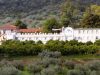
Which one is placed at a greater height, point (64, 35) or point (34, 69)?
point (64, 35)

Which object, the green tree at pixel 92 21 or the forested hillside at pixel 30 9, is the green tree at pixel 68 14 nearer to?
the green tree at pixel 92 21

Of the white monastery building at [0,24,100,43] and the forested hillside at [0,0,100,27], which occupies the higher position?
the forested hillside at [0,0,100,27]

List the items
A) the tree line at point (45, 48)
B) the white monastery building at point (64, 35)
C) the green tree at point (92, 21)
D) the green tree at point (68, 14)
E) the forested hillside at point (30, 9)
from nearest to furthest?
1. the tree line at point (45, 48)
2. the white monastery building at point (64, 35)
3. the green tree at point (92, 21)
4. the green tree at point (68, 14)
5. the forested hillside at point (30, 9)

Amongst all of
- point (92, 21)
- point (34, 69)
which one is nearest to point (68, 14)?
point (92, 21)

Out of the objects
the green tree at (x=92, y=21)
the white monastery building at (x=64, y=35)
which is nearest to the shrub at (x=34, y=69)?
the white monastery building at (x=64, y=35)

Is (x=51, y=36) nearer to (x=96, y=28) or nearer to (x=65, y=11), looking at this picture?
(x=96, y=28)

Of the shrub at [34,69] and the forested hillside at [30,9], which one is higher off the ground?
the forested hillside at [30,9]

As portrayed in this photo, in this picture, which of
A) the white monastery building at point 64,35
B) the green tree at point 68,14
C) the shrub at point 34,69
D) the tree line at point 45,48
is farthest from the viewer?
the green tree at point 68,14

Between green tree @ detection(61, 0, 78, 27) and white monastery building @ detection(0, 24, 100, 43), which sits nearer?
white monastery building @ detection(0, 24, 100, 43)

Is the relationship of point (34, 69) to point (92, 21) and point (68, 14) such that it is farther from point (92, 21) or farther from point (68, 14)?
point (68, 14)

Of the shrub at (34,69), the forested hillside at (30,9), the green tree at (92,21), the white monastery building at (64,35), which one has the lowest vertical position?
the shrub at (34,69)

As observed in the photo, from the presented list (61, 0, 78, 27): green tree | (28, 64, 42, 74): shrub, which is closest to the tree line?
(28, 64, 42, 74): shrub

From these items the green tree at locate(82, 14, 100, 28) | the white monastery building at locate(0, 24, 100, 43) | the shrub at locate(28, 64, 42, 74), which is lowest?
the shrub at locate(28, 64, 42, 74)

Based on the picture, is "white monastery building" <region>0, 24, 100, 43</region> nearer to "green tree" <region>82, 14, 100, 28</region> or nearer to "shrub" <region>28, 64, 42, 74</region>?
"green tree" <region>82, 14, 100, 28</region>
